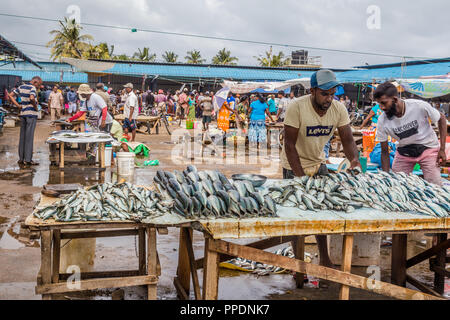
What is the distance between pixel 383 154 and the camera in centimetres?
509

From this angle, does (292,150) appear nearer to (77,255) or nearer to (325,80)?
(325,80)

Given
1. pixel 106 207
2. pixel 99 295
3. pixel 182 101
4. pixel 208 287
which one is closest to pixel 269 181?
pixel 208 287

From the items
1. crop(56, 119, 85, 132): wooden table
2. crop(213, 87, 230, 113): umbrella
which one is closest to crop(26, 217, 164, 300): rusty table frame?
crop(56, 119, 85, 132): wooden table

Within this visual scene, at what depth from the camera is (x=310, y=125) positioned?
4.17m

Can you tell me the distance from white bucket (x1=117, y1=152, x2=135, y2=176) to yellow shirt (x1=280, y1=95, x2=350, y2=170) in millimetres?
4735

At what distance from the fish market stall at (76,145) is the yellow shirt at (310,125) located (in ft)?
16.3

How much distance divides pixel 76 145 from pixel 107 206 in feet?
27.6

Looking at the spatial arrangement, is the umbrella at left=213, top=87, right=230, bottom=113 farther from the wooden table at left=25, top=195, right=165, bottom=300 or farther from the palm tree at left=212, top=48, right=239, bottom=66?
the palm tree at left=212, top=48, right=239, bottom=66

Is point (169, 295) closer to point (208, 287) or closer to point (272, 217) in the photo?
point (208, 287)

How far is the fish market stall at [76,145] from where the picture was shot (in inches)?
321

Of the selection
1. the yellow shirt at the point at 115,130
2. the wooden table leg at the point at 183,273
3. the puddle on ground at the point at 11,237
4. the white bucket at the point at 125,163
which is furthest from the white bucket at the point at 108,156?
the wooden table leg at the point at 183,273

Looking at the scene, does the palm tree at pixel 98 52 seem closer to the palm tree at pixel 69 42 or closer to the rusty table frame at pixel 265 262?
the palm tree at pixel 69 42

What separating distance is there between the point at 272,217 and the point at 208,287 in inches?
28.7

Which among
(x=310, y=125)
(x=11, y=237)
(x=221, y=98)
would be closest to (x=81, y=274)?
(x=11, y=237)
